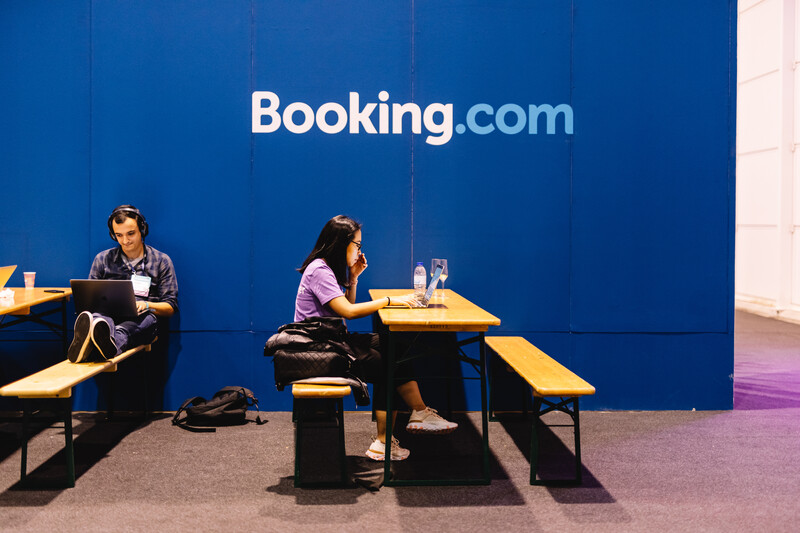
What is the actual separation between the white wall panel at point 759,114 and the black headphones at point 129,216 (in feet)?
31.1

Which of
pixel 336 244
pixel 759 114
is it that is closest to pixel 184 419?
pixel 336 244

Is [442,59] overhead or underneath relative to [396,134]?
overhead

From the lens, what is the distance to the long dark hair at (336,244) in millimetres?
3949

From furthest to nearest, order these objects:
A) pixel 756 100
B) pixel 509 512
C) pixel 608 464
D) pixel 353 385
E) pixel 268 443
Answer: pixel 756 100 < pixel 268 443 < pixel 608 464 < pixel 353 385 < pixel 509 512

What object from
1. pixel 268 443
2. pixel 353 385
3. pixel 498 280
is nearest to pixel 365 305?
pixel 353 385

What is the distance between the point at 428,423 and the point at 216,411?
1425 millimetres

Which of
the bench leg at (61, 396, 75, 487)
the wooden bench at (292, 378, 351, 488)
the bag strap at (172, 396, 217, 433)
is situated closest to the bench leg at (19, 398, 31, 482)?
the bench leg at (61, 396, 75, 487)

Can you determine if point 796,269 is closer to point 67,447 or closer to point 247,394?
point 247,394

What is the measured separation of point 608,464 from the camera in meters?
3.94

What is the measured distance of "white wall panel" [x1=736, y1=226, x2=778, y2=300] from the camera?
10844mm

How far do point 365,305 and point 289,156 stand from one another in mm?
1668

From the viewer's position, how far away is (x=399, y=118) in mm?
5066

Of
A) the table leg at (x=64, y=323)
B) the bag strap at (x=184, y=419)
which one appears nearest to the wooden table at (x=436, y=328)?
the bag strap at (x=184, y=419)

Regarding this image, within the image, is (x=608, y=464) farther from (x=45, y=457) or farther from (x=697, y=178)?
A: (x=45, y=457)
